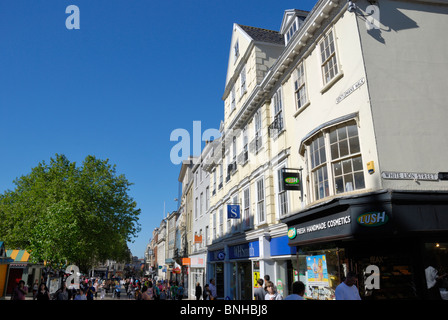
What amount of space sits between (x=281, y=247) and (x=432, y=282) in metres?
6.53

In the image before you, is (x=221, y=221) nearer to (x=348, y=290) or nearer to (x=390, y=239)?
(x=390, y=239)

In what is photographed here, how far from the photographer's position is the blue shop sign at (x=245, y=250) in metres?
16.4

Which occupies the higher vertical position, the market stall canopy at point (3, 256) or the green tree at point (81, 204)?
the green tree at point (81, 204)

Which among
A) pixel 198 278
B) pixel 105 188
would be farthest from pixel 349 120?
pixel 105 188

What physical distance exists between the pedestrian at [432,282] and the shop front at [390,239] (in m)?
0.09

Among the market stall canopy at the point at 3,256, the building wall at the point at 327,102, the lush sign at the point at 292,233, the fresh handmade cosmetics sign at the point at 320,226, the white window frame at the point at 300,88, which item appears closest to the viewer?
the fresh handmade cosmetics sign at the point at 320,226

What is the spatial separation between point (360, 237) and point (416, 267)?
1554 millimetres

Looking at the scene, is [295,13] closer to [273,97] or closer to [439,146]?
[273,97]

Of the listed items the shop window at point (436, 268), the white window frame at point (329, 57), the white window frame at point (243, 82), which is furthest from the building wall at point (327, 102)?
the white window frame at point (243, 82)

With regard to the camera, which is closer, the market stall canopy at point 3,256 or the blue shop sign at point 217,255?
the blue shop sign at point 217,255

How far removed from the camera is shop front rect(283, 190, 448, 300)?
8.48 m

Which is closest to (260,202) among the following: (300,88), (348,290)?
(300,88)

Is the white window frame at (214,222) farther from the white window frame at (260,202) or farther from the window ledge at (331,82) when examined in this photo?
the window ledge at (331,82)

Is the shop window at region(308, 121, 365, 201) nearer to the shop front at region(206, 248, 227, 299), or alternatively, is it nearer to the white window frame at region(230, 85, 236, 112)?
the white window frame at region(230, 85, 236, 112)
